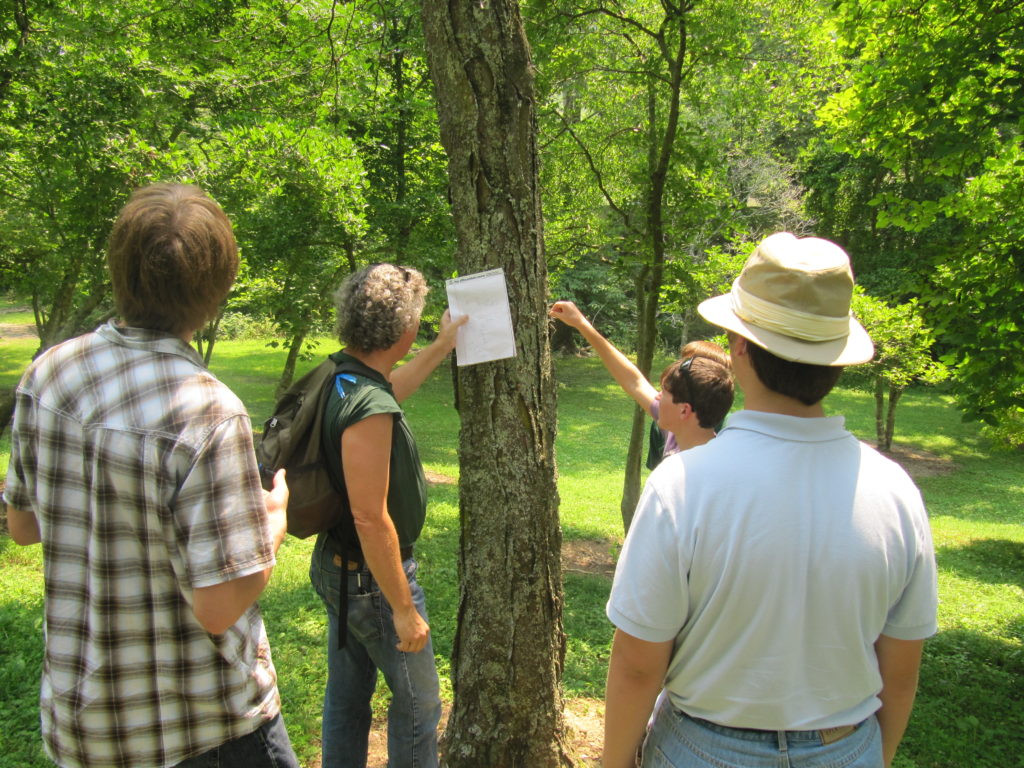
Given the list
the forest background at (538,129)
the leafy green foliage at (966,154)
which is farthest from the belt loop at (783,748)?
the leafy green foliage at (966,154)

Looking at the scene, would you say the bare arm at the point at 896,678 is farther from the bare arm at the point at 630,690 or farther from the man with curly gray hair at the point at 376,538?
the man with curly gray hair at the point at 376,538

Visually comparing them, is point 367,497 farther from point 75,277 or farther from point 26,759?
point 75,277

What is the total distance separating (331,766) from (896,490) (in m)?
2.02

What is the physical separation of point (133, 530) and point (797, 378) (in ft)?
4.38

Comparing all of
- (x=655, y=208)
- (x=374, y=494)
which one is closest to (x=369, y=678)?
(x=374, y=494)

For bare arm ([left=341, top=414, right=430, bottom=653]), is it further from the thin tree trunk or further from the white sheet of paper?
the thin tree trunk

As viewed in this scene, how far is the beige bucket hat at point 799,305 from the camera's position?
1.37 m

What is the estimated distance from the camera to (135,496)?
1.33 m

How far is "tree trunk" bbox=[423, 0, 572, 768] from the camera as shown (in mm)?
2244

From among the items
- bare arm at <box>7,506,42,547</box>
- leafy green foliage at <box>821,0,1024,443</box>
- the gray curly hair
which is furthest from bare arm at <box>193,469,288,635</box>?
leafy green foliage at <box>821,0,1024,443</box>

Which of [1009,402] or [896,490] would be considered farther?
[1009,402]

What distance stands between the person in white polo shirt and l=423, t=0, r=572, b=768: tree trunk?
956mm

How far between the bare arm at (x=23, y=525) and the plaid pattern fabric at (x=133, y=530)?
12 centimetres

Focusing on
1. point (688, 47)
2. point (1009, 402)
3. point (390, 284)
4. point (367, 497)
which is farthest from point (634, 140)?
point (367, 497)
